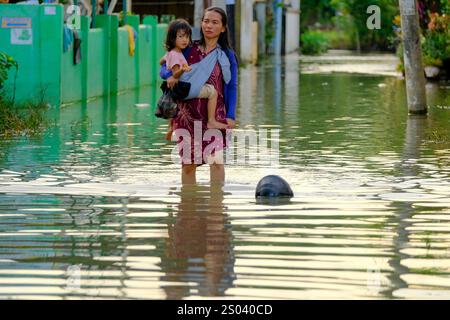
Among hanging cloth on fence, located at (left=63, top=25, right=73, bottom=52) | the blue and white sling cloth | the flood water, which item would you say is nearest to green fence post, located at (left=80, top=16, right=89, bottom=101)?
hanging cloth on fence, located at (left=63, top=25, right=73, bottom=52)

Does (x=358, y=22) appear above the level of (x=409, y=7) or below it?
below

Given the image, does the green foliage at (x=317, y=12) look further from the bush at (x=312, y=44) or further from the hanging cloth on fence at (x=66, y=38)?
the hanging cloth on fence at (x=66, y=38)

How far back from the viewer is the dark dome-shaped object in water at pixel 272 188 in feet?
39.9

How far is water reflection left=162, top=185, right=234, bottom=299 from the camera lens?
8.33 m

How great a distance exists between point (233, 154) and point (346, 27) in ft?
180

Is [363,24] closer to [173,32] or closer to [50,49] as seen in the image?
[50,49]

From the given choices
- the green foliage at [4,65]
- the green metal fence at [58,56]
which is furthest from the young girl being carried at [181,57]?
the green metal fence at [58,56]

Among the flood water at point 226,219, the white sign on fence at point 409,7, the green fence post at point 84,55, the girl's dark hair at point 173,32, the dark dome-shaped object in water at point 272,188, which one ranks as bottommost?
the flood water at point 226,219

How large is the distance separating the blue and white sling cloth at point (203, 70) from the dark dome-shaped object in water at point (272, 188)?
1014 mm

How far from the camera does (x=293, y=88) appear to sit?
30766 mm

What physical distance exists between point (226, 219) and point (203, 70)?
1.94 m

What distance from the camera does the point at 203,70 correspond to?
40.9 feet

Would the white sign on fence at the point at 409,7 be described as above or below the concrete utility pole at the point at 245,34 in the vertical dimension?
above

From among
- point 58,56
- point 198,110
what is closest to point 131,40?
point 58,56
